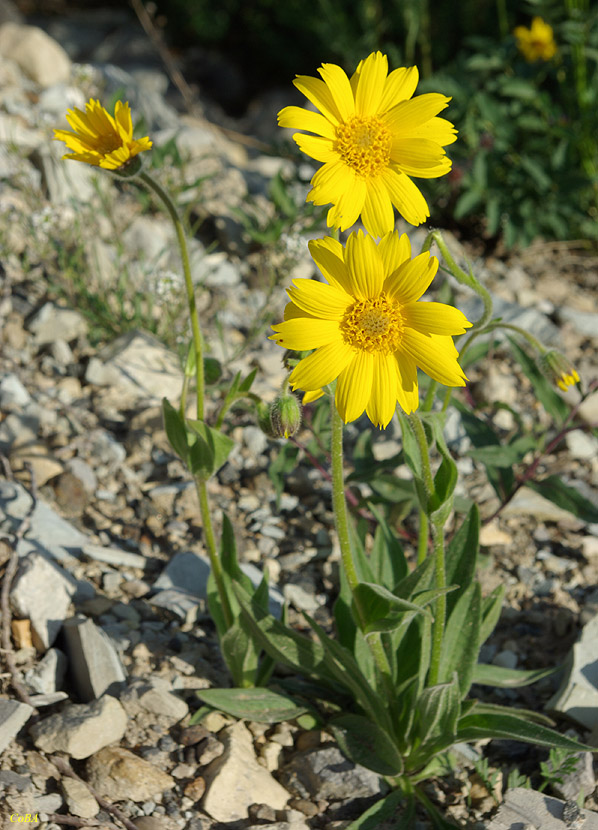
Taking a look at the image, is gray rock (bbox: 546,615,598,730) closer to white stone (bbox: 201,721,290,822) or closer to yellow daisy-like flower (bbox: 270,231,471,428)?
white stone (bbox: 201,721,290,822)

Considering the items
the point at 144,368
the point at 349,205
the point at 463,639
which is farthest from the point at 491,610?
the point at 144,368

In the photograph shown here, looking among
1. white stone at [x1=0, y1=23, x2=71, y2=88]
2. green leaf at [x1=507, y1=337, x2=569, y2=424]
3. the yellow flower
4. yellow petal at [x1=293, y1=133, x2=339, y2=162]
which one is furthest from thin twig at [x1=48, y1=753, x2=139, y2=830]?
white stone at [x1=0, y1=23, x2=71, y2=88]

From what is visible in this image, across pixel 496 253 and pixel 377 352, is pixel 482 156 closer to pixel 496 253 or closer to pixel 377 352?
pixel 496 253

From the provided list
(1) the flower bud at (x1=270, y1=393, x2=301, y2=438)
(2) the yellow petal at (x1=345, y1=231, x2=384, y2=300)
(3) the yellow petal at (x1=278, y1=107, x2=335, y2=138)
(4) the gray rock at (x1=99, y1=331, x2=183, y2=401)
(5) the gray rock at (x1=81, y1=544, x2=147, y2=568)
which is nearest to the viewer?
(2) the yellow petal at (x1=345, y1=231, x2=384, y2=300)

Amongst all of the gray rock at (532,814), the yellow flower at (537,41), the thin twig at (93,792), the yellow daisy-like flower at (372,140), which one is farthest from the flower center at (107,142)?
the yellow flower at (537,41)

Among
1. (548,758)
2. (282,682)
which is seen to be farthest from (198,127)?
(548,758)

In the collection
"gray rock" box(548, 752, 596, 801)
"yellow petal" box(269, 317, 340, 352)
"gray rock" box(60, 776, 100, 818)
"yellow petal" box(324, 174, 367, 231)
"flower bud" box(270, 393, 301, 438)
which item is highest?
"yellow petal" box(324, 174, 367, 231)

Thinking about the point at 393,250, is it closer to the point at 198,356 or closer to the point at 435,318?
the point at 435,318

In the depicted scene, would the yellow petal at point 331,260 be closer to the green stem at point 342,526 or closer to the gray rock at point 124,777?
the green stem at point 342,526
